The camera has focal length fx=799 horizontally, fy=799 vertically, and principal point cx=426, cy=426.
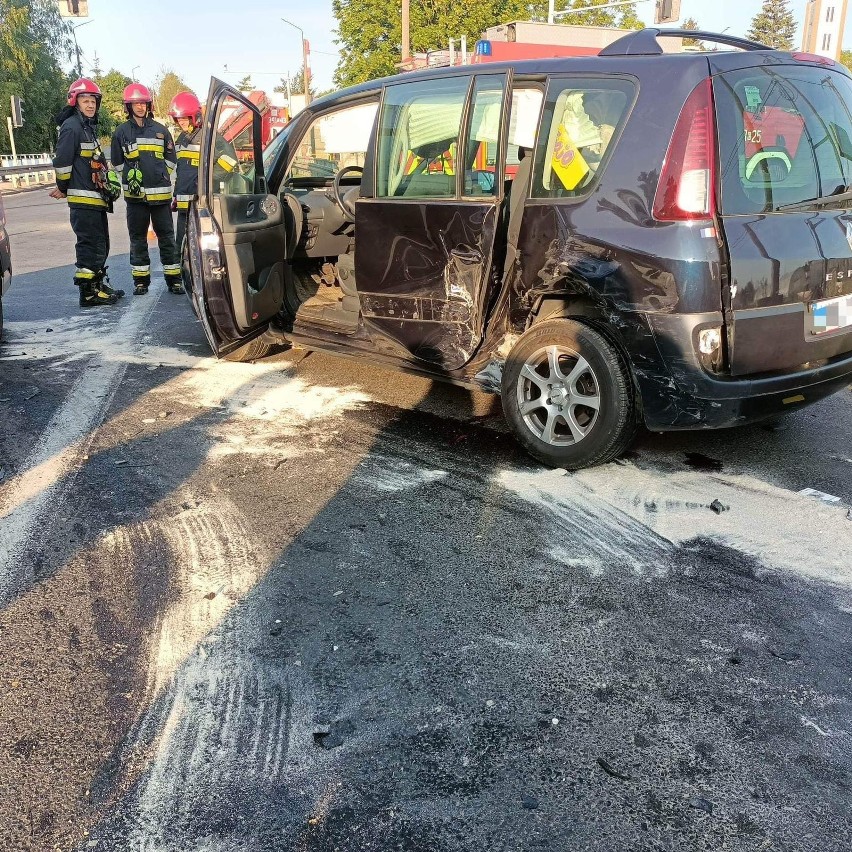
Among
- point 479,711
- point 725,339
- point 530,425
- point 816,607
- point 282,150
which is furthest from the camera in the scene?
point 282,150

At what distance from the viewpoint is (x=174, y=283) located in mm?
8492

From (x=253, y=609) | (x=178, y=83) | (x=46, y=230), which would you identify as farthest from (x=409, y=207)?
(x=178, y=83)

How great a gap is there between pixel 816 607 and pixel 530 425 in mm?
1614

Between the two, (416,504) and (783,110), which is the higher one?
(783,110)

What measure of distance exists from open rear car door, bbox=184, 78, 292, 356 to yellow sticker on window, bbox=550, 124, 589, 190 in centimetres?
211

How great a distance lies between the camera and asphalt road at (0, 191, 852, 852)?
6.43 ft

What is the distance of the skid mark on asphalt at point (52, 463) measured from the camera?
3.20m

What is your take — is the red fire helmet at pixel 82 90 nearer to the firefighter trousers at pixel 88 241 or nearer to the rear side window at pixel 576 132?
the firefighter trousers at pixel 88 241

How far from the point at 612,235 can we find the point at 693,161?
0.44 meters

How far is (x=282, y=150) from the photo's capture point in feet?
18.4

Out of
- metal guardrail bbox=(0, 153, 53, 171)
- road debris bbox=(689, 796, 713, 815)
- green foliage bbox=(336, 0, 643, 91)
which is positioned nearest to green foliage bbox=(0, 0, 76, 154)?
metal guardrail bbox=(0, 153, 53, 171)

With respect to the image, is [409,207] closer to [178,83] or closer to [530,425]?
[530,425]

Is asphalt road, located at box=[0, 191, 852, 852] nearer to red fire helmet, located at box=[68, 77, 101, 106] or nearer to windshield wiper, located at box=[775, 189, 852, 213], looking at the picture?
windshield wiper, located at box=[775, 189, 852, 213]

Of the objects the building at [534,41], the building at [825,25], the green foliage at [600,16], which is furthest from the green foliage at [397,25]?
the building at [534,41]
